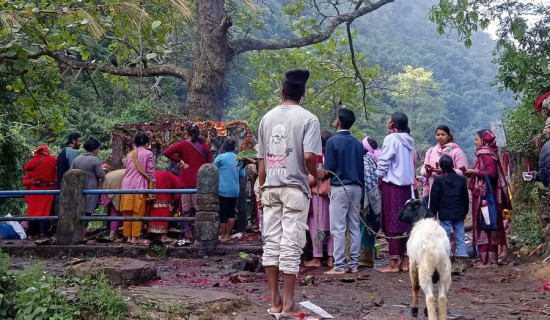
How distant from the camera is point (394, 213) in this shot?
25.1 feet

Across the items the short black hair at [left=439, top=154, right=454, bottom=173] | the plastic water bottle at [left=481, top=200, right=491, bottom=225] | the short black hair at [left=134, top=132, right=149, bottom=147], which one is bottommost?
the plastic water bottle at [left=481, top=200, right=491, bottom=225]

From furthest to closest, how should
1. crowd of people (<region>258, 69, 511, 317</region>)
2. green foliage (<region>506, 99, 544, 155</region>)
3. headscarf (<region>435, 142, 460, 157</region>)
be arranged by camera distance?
green foliage (<region>506, 99, 544, 155</region>), headscarf (<region>435, 142, 460, 157</region>), crowd of people (<region>258, 69, 511, 317</region>)

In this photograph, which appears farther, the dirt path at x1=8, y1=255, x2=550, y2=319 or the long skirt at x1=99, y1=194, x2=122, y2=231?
the long skirt at x1=99, y1=194, x2=122, y2=231

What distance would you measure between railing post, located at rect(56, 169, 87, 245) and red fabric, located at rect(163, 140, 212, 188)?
1576mm

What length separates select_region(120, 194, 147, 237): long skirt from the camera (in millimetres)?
9969

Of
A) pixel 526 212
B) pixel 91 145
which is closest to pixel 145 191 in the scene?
pixel 91 145

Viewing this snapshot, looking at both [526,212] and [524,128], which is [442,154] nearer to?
[524,128]

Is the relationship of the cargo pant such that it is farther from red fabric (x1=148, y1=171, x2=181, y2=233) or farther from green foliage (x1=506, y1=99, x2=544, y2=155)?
green foliage (x1=506, y1=99, x2=544, y2=155)

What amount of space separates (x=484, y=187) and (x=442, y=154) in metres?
0.80

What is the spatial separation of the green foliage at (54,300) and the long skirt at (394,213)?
12.2 ft

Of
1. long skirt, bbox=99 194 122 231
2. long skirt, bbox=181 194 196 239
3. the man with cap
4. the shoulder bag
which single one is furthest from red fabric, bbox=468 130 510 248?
the man with cap

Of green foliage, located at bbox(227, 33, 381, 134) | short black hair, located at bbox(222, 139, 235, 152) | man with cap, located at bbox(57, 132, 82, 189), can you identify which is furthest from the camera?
green foliage, located at bbox(227, 33, 381, 134)

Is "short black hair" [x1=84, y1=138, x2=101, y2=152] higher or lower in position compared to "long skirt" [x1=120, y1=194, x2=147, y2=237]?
higher

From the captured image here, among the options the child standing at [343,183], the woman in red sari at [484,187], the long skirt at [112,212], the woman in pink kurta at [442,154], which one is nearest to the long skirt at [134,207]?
A: the long skirt at [112,212]
